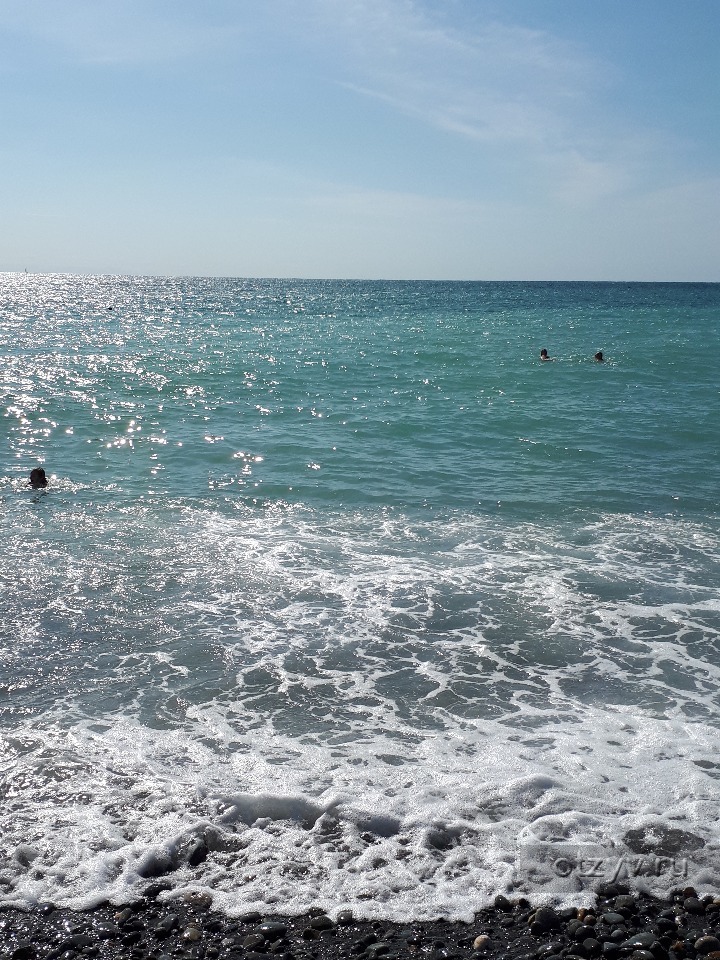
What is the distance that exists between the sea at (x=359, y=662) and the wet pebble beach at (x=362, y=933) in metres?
0.14

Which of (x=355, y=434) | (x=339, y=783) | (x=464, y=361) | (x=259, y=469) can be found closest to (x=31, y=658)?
(x=339, y=783)

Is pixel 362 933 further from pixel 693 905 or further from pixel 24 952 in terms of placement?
pixel 693 905

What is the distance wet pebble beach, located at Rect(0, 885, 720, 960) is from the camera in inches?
201

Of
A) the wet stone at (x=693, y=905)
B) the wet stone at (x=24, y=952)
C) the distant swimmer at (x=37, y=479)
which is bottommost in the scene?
the wet stone at (x=24, y=952)

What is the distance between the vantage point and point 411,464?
18.3 m

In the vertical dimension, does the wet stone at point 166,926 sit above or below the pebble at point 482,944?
below

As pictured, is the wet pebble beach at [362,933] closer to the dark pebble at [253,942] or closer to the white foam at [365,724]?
the dark pebble at [253,942]

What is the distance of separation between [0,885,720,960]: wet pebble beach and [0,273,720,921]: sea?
0.46 feet

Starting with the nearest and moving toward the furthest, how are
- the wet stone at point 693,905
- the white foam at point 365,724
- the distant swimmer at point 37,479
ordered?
the wet stone at point 693,905, the white foam at point 365,724, the distant swimmer at point 37,479

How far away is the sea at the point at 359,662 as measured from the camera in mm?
5969

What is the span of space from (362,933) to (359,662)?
3.99m

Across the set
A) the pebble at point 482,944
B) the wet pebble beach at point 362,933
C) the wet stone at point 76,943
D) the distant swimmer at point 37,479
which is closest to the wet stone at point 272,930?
the wet pebble beach at point 362,933

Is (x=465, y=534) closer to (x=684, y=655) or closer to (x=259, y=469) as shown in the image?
(x=684, y=655)

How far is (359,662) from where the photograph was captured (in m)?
9.15
